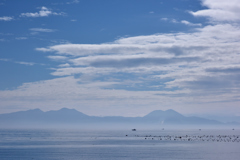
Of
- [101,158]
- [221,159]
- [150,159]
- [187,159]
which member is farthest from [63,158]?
[221,159]

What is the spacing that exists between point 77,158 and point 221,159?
32976mm

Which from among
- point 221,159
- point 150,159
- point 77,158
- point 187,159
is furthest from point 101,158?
point 221,159

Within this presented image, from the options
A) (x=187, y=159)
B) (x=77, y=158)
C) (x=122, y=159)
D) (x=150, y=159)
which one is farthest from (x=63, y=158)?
(x=187, y=159)

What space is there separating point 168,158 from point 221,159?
11.9 meters

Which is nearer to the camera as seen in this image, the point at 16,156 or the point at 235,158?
the point at 235,158

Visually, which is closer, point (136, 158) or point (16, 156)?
point (136, 158)

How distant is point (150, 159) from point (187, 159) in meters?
8.38

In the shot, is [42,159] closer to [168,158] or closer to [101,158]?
[101,158]

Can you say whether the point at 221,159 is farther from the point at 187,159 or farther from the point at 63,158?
the point at 63,158

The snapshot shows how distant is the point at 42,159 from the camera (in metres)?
77.4

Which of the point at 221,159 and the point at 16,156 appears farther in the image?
the point at 16,156

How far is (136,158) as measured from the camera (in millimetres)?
77812

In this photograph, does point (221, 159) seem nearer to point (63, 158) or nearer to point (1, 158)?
point (63, 158)

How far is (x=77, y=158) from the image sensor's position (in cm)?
7831
